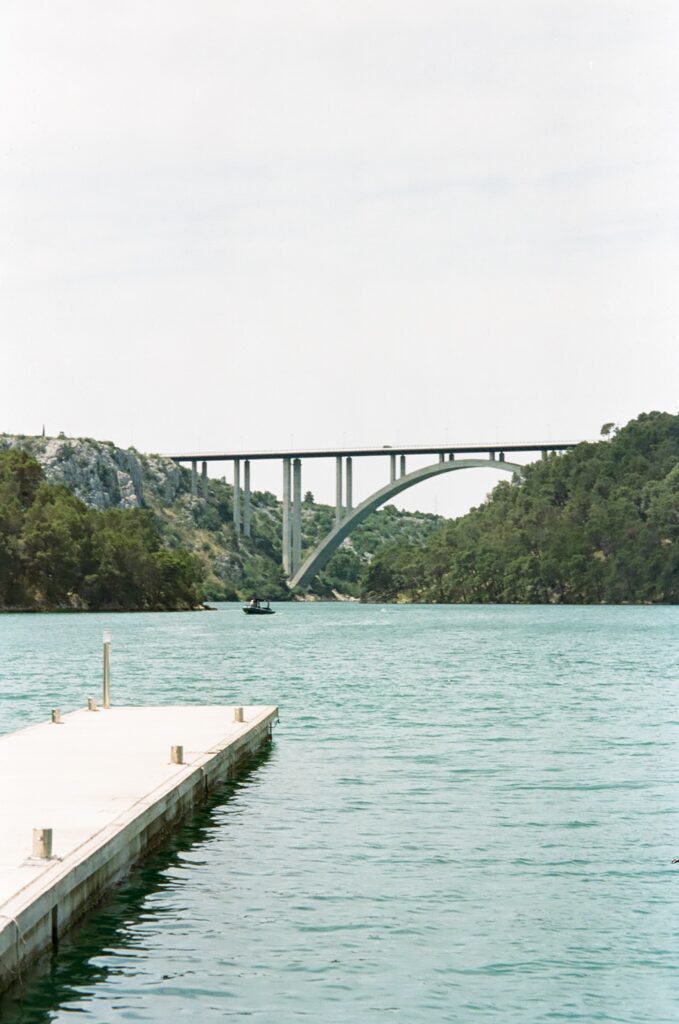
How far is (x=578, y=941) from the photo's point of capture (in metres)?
11.8

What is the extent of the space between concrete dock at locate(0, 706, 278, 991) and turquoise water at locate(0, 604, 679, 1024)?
305 mm

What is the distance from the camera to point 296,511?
146 metres

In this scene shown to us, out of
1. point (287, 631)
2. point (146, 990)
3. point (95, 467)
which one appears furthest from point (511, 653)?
point (95, 467)

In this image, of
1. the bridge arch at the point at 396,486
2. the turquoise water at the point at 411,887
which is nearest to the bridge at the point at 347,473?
the bridge arch at the point at 396,486

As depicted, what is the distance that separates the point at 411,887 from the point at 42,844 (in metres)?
3.47

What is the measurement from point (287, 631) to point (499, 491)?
86569 mm

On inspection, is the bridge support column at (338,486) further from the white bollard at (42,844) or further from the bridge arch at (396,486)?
the white bollard at (42,844)

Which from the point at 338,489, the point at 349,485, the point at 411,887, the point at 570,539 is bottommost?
the point at 411,887

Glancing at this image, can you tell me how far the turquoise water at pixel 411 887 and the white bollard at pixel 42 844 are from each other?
2.14ft

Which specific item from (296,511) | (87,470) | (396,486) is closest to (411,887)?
(396,486)

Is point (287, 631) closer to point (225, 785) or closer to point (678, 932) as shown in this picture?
point (225, 785)

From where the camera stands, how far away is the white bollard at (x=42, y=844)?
11.4 m

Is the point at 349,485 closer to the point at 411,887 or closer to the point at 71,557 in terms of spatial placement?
the point at 71,557

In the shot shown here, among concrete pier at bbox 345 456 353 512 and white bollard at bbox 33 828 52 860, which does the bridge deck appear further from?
white bollard at bbox 33 828 52 860
